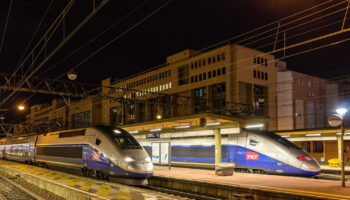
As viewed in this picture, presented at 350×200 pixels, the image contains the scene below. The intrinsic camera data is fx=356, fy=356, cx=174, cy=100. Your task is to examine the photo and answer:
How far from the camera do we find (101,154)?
18.6 meters

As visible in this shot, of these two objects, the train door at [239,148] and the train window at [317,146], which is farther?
the train window at [317,146]

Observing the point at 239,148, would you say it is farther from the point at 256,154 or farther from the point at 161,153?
the point at 161,153

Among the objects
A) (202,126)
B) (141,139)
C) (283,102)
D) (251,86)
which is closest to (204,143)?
(202,126)

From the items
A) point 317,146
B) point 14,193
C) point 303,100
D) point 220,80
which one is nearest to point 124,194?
point 14,193

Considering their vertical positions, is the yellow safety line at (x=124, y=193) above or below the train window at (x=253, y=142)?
below

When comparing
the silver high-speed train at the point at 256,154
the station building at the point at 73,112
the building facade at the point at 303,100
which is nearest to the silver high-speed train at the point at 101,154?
the silver high-speed train at the point at 256,154

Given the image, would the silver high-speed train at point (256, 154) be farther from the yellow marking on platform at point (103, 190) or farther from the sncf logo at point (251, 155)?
the yellow marking on platform at point (103, 190)

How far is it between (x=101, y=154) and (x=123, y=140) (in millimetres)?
1403

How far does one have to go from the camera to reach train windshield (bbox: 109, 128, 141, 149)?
18078 mm

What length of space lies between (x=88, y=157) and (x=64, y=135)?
5205 mm

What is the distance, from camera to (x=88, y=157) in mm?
19984

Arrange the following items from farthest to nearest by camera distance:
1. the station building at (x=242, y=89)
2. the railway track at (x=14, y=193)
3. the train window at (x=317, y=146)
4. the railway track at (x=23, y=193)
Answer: the station building at (x=242, y=89) < the train window at (x=317, y=146) < the railway track at (x=14, y=193) < the railway track at (x=23, y=193)

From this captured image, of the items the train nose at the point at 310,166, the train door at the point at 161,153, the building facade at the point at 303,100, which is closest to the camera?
the train nose at the point at 310,166

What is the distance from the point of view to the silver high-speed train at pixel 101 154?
17188 mm
